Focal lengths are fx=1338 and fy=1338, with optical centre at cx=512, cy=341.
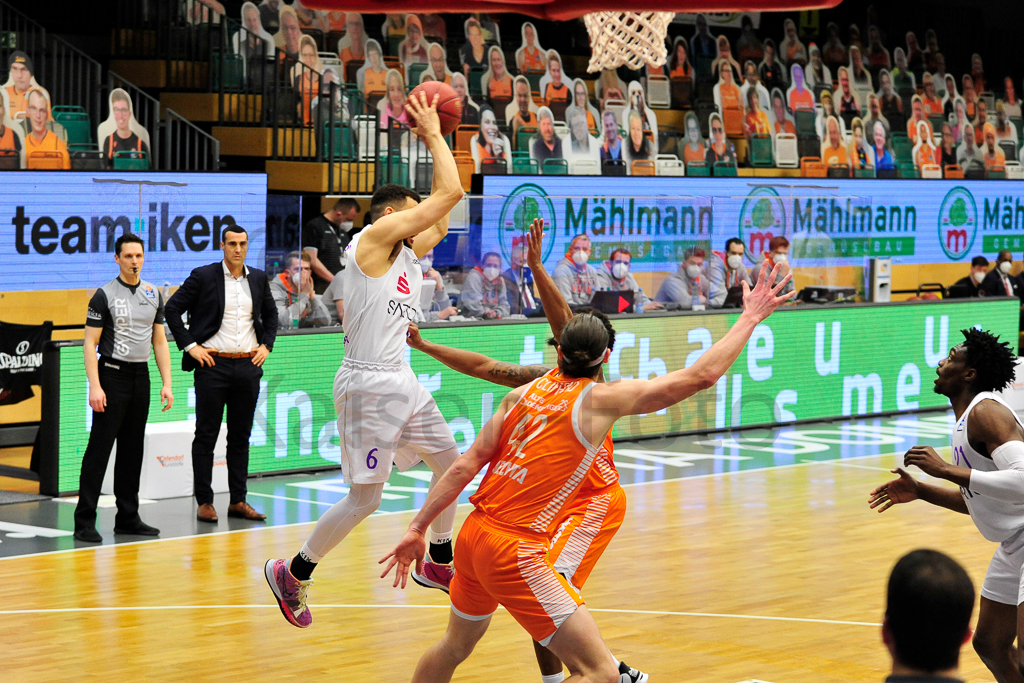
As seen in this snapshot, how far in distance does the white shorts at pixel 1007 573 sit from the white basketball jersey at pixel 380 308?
103 inches

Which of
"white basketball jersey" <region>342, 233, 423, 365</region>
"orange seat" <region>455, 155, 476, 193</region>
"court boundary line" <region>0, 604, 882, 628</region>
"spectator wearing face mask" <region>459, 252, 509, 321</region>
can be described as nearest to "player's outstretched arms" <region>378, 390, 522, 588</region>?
"white basketball jersey" <region>342, 233, 423, 365</region>

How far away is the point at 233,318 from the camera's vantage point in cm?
900

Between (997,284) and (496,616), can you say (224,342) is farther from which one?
(997,284)

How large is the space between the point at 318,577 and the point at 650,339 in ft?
19.3

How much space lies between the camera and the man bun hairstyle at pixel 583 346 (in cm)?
437

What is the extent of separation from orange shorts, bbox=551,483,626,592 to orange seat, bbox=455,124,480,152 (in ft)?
38.9

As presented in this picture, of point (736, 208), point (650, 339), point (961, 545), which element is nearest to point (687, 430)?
point (650, 339)

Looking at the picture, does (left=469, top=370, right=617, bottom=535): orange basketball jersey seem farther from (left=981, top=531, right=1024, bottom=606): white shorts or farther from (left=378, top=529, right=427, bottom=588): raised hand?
(left=981, top=531, right=1024, bottom=606): white shorts

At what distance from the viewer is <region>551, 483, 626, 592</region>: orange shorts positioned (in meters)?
4.49

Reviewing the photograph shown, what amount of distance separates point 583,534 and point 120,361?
193 inches

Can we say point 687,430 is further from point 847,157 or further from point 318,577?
point 847,157

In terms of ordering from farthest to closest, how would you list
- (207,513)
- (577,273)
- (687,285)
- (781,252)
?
(781,252) → (687,285) → (577,273) → (207,513)

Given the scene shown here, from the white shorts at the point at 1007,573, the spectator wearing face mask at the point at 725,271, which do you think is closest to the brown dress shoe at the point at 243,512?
the white shorts at the point at 1007,573

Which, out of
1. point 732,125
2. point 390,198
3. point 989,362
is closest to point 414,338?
point 390,198
